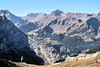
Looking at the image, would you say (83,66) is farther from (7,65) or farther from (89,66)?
(7,65)

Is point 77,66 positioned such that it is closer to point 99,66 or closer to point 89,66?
point 89,66

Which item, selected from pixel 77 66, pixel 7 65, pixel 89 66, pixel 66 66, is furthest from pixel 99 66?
pixel 7 65

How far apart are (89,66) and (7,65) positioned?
2125 inches

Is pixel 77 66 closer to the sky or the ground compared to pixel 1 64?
closer to the ground

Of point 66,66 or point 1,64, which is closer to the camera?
point 1,64

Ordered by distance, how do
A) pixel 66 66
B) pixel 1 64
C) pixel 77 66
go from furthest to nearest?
pixel 66 66 < pixel 77 66 < pixel 1 64

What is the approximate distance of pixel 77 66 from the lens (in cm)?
10038

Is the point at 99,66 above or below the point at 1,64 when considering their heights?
below

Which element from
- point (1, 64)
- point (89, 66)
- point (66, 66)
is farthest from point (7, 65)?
point (89, 66)

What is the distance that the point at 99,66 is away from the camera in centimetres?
8675

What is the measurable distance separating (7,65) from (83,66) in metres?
51.3

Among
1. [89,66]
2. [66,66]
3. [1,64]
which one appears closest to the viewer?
[1,64]

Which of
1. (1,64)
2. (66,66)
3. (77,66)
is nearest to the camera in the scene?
(1,64)

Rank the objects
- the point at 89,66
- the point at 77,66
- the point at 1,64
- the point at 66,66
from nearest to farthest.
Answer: the point at 1,64 → the point at 89,66 → the point at 77,66 → the point at 66,66
